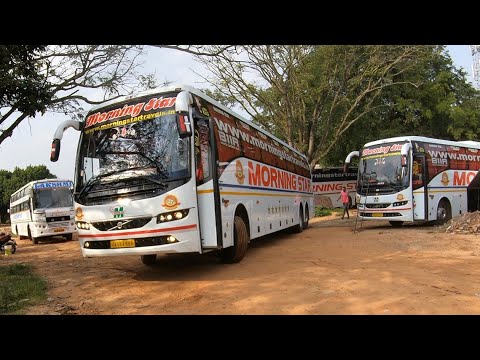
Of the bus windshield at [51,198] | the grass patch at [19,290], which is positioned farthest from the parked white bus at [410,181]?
the bus windshield at [51,198]

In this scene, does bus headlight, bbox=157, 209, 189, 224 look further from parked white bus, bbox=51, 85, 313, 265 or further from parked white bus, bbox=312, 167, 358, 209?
parked white bus, bbox=312, 167, 358, 209

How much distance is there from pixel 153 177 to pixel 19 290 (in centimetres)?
300

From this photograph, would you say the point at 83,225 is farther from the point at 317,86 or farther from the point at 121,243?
the point at 317,86

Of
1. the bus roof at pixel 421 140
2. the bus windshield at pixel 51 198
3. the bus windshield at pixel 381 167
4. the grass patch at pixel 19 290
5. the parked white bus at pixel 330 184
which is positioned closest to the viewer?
the grass patch at pixel 19 290

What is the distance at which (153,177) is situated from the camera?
23.5 feet

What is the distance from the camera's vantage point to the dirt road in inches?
227

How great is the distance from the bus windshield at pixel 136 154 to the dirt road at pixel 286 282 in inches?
73.6

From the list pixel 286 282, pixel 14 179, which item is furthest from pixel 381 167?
pixel 14 179

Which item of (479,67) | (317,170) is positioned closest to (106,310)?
(317,170)

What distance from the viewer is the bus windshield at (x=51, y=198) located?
2045cm

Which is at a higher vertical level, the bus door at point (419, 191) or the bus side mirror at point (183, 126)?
the bus side mirror at point (183, 126)

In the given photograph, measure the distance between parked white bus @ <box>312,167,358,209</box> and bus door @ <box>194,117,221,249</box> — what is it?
81.2ft

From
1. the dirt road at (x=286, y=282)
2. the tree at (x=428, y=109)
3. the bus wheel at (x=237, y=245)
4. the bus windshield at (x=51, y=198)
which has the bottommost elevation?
the dirt road at (x=286, y=282)

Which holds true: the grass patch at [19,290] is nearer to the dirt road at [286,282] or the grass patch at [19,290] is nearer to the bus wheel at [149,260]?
the dirt road at [286,282]
